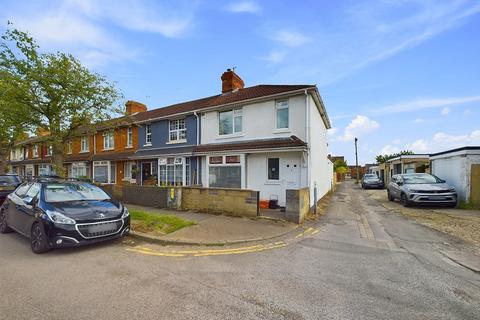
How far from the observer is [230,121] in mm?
14312

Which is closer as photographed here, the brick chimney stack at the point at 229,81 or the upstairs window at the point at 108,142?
the brick chimney stack at the point at 229,81

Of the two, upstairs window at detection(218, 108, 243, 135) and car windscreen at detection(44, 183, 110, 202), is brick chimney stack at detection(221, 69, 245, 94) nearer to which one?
upstairs window at detection(218, 108, 243, 135)

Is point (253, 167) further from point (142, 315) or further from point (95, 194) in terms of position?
point (142, 315)

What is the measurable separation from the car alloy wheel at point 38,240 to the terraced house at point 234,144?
8.57m

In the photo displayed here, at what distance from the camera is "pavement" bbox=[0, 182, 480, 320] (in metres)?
3.22

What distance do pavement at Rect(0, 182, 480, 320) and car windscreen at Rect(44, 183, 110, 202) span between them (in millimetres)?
1243

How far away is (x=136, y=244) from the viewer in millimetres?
6156

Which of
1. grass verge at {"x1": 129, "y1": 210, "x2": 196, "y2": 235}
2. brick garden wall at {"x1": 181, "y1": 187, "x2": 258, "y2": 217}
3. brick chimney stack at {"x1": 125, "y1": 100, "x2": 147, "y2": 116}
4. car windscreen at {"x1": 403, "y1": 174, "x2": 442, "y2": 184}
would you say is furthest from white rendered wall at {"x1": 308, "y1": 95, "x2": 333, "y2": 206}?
brick chimney stack at {"x1": 125, "y1": 100, "x2": 147, "y2": 116}

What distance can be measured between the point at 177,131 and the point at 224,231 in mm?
A: 11057

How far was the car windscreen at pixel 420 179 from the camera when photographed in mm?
12830

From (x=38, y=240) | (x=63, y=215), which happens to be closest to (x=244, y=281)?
(x=63, y=215)

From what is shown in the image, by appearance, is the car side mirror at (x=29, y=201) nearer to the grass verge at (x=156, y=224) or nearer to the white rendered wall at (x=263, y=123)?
the grass verge at (x=156, y=224)

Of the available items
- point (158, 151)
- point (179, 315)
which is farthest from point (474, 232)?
point (158, 151)

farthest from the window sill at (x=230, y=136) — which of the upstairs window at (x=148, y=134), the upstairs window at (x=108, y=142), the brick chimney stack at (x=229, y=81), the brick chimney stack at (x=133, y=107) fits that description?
the brick chimney stack at (x=133, y=107)
